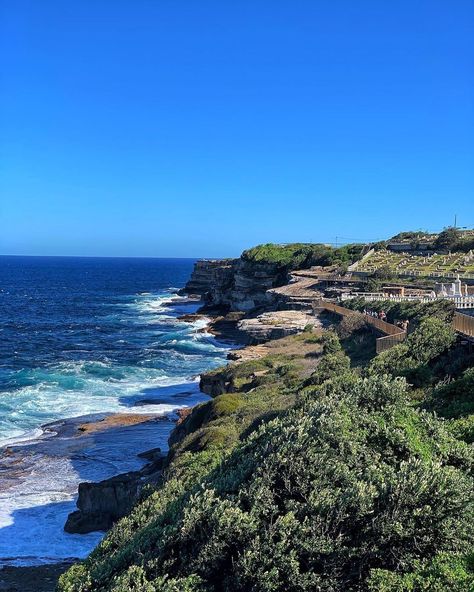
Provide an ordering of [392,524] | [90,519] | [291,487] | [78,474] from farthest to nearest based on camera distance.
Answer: [78,474]
[90,519]
[291,487]
[392,524]

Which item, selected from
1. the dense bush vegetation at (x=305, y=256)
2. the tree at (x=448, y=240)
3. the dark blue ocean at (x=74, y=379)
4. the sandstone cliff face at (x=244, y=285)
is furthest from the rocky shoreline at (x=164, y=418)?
the tree at (x=448, y=240)

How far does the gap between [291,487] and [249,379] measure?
20222mm

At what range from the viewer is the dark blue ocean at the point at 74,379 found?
63.5 ft

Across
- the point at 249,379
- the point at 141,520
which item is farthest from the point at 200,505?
the point at 249,379

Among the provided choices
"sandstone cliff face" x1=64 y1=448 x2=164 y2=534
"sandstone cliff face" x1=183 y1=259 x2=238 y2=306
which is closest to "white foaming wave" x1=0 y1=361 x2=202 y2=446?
"sandstone cliff face" x1=64 y1=448 x2=164 y2=534

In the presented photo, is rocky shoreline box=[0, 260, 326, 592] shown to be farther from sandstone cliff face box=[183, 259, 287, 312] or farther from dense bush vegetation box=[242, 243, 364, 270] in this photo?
dense bush vegetation box=[242, 243, 364, 270]

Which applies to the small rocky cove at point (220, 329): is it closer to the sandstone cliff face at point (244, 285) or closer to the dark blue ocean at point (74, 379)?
the sandstone cliff face at point (244, 285)

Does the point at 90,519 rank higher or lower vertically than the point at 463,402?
lower

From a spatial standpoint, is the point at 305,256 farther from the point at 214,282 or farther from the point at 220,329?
the point at 220,329

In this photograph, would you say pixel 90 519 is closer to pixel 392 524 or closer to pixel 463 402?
pixel 463 402

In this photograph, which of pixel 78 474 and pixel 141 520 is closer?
pixel 141 520

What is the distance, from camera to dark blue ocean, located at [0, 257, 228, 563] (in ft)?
63.5

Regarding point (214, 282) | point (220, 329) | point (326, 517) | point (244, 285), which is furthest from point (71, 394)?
point (214, 282)

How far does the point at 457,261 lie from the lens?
53.7m
